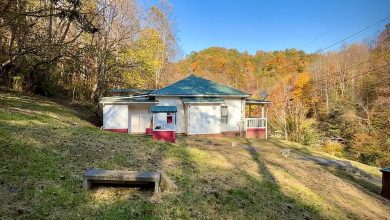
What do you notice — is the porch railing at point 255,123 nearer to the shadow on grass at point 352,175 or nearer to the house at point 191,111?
the house at point 191,111

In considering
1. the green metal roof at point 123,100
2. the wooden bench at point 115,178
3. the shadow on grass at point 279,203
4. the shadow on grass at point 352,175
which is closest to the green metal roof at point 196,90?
the green metal roof at point 123,100

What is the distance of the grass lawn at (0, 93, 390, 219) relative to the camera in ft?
17.6

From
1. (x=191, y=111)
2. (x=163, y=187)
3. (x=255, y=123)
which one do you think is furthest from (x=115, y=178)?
(x=255, y=123)

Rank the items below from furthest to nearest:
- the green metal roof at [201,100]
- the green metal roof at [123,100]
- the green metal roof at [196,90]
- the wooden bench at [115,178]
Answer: the green metal roof at [196,90], the green metal roof at [201,100], the green metal roof at [123,100], the wooden bench at [115,178]

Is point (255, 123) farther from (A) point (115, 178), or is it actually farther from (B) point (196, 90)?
(A) point (115, 178)

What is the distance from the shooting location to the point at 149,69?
90.7 ft

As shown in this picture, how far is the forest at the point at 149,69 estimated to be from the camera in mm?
15359

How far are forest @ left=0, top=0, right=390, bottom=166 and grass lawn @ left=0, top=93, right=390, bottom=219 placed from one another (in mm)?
4933

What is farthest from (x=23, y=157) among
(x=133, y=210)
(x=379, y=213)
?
(x=379, y=213)

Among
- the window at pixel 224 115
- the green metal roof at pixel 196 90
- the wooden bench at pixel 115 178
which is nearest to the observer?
the wooden bench at pixel 115 178

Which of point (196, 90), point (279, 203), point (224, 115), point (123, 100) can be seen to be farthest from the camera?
point (196, 90)

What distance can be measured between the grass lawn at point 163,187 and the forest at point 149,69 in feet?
16.2

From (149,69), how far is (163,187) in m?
22.2

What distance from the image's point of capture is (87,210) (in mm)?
5180
